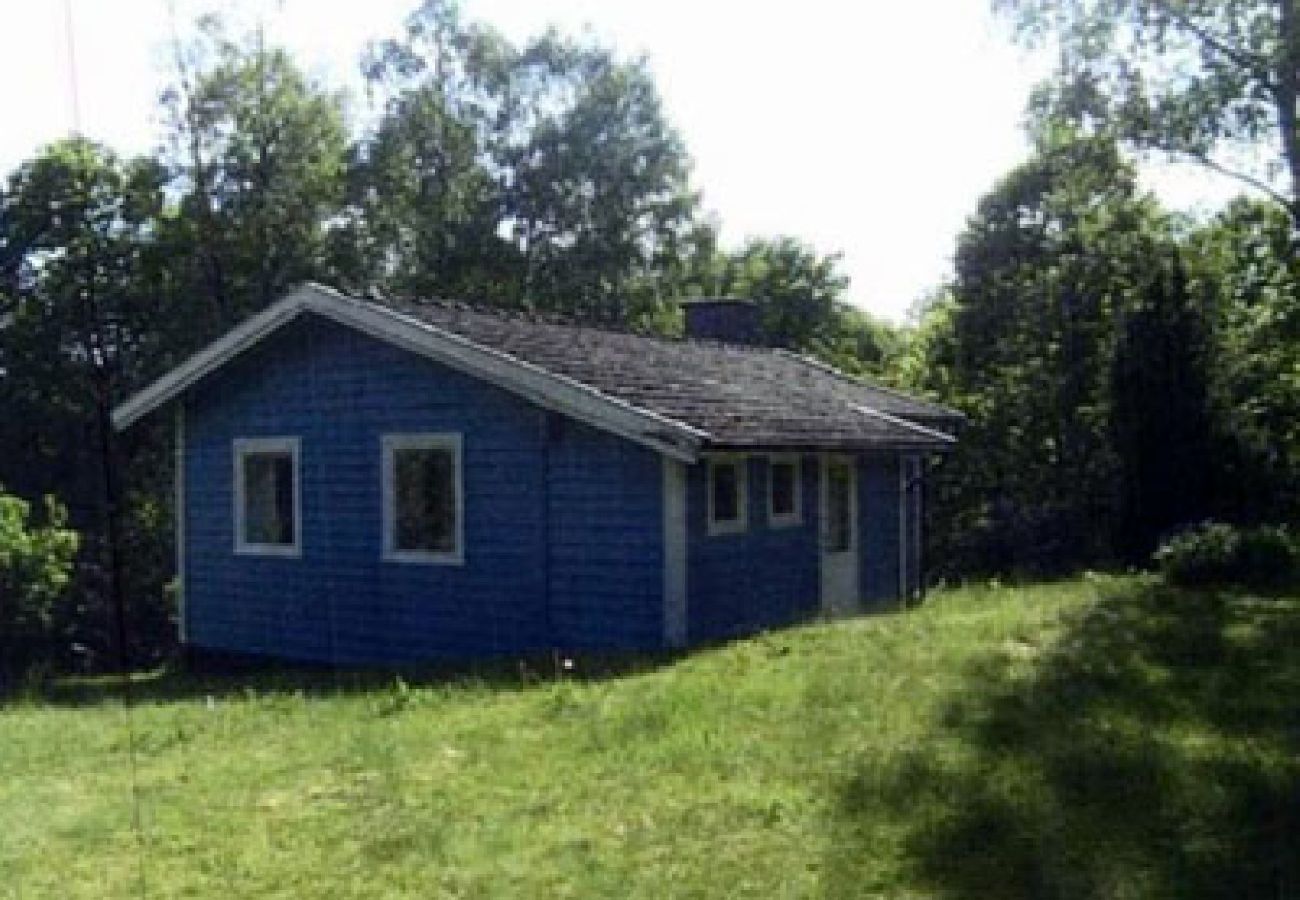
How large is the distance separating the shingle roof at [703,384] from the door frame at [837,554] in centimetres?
56

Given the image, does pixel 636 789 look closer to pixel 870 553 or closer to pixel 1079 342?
pixel 870 553

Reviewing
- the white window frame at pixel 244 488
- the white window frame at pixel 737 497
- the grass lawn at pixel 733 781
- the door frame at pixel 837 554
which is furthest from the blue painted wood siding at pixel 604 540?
the white window frame at pixel 244 488

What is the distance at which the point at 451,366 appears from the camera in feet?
47.4

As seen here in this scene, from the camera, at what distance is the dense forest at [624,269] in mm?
19844

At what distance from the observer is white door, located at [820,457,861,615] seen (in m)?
16.8

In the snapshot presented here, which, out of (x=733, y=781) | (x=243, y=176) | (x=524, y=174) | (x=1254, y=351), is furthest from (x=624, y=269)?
(x=733, y=781)

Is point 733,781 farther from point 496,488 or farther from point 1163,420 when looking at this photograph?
point 1163,420

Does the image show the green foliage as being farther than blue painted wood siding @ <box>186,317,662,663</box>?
Yes

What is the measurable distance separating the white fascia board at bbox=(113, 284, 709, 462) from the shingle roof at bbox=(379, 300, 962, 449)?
26 cm

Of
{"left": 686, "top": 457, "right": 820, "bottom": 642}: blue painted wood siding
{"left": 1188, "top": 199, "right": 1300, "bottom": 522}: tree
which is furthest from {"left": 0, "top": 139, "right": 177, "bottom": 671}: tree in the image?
{"left": 1188, "top": 199, "right": 1300, "bottom": 522}: tree

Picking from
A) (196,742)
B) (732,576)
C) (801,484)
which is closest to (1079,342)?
(801,484)

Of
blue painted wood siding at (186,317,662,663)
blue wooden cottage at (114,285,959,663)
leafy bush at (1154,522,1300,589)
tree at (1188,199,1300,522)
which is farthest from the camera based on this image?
tree at (1188,199,1300,522)

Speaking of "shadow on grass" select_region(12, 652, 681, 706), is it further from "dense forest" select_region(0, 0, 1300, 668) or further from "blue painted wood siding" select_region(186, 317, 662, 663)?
"dense forest" select_region(0, 0, 1300, 668)

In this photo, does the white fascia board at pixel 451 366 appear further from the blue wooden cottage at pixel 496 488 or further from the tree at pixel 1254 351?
the tree at pixel 1254 351
